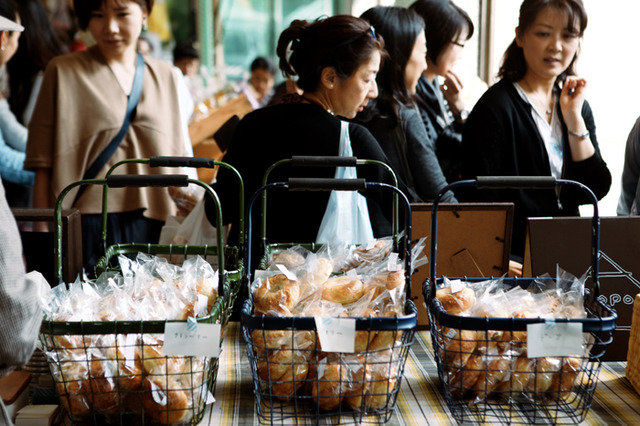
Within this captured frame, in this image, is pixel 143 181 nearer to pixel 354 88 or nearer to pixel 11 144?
pixel 354 88

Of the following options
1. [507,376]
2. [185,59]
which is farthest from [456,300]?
[185,59]

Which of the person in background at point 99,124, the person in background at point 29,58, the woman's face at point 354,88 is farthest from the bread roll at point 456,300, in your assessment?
the person in background at point 29,58

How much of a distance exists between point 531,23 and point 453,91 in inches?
31.6

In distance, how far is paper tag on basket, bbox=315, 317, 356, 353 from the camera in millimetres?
1000

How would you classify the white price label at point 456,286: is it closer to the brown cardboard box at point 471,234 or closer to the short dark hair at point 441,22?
the brown cardboard box at point 471,234

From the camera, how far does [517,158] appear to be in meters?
2.22

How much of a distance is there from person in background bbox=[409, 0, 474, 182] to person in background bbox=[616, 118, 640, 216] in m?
0.65

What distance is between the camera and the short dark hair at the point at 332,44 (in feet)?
6.08

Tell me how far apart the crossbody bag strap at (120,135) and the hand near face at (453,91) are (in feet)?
4.82

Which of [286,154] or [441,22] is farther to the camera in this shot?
[441,22]

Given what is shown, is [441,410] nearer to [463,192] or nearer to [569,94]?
[463,192]

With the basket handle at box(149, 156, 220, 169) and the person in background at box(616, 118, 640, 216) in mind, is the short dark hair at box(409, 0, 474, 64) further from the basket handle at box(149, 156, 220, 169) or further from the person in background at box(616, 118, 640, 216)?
the basket handle at box(149, 156, 220, 169)

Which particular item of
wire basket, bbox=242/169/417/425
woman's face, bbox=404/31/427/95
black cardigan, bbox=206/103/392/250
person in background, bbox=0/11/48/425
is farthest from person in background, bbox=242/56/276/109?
person in background, bbox=0/11/48/425

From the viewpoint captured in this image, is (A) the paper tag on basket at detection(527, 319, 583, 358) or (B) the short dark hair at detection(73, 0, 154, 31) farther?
(B) the short dark hair at detection(73, 0, 154, 31)
